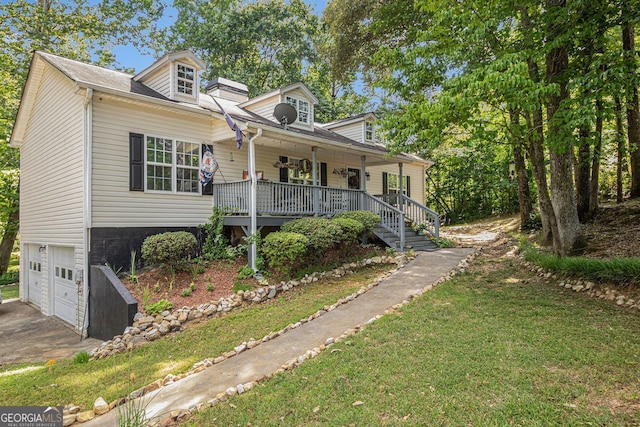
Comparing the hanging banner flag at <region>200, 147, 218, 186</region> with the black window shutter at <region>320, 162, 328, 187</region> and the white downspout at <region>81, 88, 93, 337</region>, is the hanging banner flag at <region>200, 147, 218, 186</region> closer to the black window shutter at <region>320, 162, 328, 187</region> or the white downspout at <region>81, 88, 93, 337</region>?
the white downspout at <region>81, 88, 93, 337</region>

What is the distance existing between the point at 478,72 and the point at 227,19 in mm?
22123

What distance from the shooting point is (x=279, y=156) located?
42.2ft

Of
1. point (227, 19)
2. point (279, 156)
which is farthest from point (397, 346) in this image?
point (227, 19)

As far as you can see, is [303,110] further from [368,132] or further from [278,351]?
[278,351]

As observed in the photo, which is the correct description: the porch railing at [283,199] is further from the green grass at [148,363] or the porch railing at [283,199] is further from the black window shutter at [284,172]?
the green grass at [148,363]

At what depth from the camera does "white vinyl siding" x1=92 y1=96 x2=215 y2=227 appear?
8.65 meters

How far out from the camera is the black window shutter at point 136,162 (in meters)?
9.11

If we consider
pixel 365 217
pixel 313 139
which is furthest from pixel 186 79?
pixel 365 217

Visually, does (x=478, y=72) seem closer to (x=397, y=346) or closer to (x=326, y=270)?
(x=397, y=346)

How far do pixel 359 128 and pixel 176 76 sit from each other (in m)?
8.64

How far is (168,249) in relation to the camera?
8.38 meters

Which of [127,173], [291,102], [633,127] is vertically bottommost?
[127,173]

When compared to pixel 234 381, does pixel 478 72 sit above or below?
above

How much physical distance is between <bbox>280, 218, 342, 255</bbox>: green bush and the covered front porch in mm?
872
